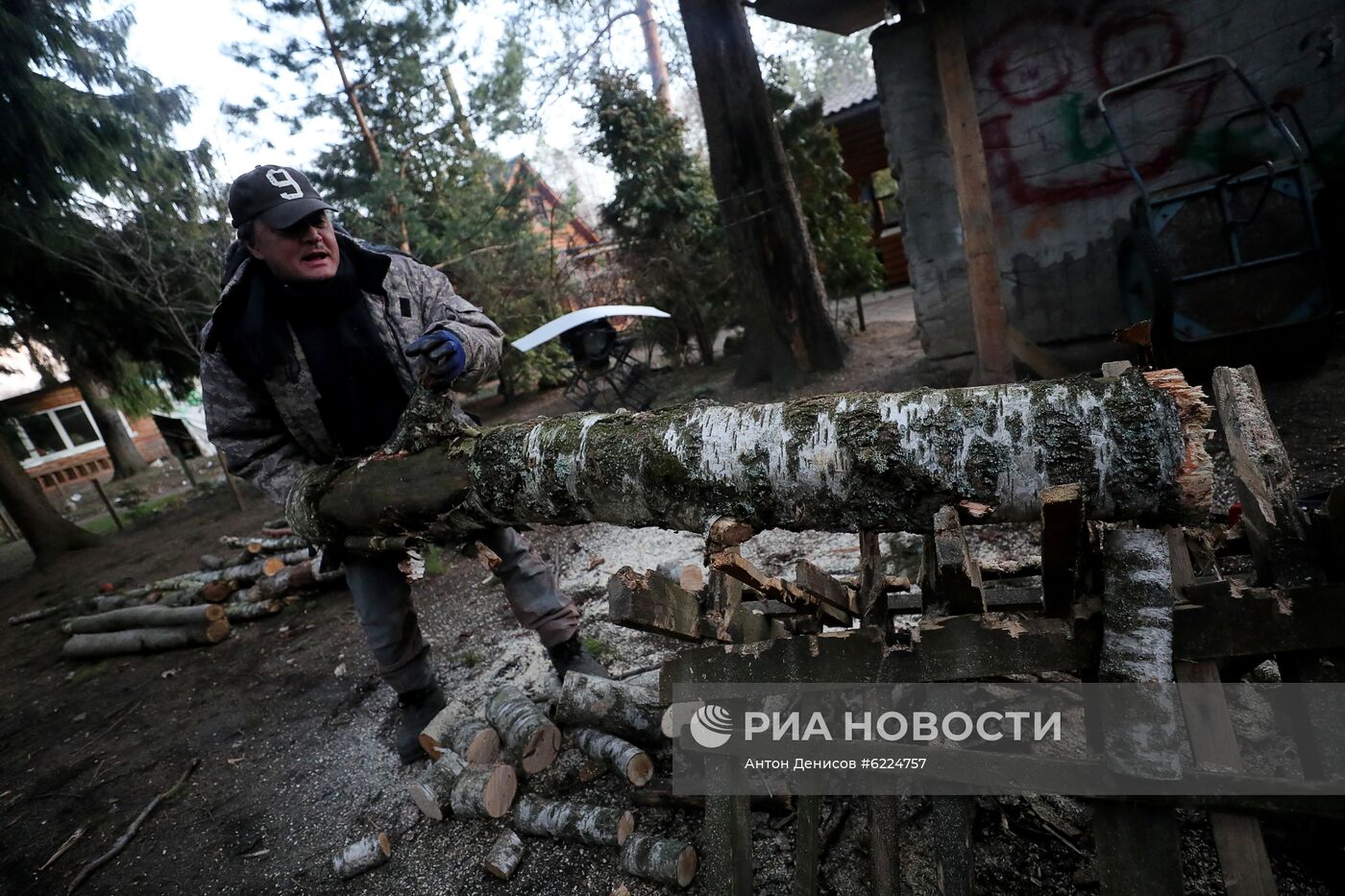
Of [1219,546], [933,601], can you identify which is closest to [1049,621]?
[933,601]

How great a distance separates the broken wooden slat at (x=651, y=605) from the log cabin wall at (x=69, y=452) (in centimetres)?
2100

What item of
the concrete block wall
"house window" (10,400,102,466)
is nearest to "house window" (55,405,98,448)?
"house window" (10,400,102,466)

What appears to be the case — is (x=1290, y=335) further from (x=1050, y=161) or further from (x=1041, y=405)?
(x=1041, y=405)

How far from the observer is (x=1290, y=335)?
3.75m

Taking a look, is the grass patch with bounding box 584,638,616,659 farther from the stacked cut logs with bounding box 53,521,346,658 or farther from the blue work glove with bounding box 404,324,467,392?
the stacked cut logs with bounding box 53,521,346,658

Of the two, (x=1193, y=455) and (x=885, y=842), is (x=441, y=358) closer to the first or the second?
(x=885, y=842)

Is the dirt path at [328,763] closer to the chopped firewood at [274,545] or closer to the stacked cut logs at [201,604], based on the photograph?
the stacked cut logs at [201,604]

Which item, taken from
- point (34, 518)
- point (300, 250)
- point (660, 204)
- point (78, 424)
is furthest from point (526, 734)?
point (78, 424)

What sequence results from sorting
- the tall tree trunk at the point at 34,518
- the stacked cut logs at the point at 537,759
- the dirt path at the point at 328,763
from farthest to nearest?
1. the tall tree trunk at the point at 34,518
2. the stacked cut logs at the point at 537,759
3. the dirt path at the point at 328,763

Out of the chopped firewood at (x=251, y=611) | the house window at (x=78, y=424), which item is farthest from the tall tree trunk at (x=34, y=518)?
the house window at (x=78, y=424)

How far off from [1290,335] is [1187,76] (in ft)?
6.45

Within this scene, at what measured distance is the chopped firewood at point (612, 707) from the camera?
2.47m

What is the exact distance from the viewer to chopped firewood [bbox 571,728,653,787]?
2.33m

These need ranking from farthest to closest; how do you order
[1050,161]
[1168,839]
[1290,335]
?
1. [1050,161]
2. [1290,335]
3. [1168,839]
